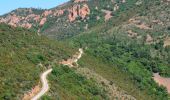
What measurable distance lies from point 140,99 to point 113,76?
15.9 meters

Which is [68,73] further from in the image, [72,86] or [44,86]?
[44,86]

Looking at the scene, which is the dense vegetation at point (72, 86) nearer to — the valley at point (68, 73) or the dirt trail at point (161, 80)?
the valley at point (68, 73)

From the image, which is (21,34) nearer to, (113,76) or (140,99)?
(113,76)

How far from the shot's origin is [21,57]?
132250 mm

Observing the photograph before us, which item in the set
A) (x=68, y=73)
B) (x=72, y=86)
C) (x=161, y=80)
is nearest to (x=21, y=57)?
(x=68, y=73)

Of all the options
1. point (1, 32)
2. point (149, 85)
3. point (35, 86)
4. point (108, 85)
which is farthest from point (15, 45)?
point (149, 85)

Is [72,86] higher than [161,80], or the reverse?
[72,86]

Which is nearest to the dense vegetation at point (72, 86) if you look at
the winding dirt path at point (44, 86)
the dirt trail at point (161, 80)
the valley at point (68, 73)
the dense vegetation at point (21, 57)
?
the valley at point (68, 73)

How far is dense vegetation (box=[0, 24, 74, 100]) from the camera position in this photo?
10675 cm

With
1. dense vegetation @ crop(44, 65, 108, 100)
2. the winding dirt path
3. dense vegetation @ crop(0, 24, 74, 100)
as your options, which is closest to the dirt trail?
dense vegetation @ crop(0, 24, 74, 100)

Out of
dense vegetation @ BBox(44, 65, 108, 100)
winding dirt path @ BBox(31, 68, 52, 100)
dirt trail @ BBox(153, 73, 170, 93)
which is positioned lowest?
dirt trail @ BBox(153, 73, 170, 93)

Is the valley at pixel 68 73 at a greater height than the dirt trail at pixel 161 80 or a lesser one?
greater

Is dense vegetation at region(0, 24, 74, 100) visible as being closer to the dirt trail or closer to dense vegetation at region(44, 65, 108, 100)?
dense vegetation at region(44, 65, 108, 100)

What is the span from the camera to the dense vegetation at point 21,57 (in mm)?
106750
